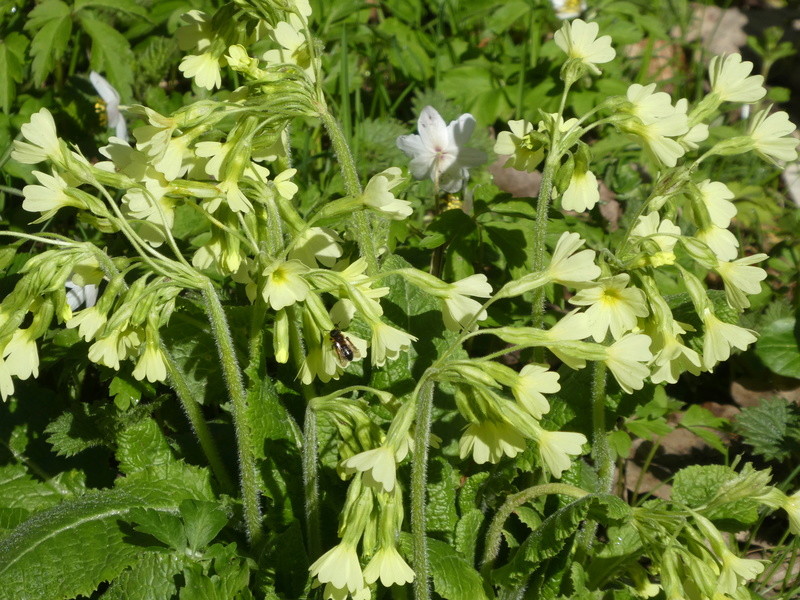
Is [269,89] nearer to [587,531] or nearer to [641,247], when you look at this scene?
[641,247]

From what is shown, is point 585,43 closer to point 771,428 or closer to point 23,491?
point 771,428

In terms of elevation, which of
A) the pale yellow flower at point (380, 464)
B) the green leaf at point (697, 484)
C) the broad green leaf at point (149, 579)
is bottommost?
the green leaf at point (697, 484)

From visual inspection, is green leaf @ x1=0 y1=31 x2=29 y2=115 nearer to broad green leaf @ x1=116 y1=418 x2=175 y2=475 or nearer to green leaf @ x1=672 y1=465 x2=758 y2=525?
broad green leaf @ x1=116 y1=418 x2=175 y2=475

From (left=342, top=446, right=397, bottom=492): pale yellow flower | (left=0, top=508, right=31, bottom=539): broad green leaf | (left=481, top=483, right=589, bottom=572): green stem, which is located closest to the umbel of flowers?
(left=342, top=446, right=397, bottom=492): pale yellow flower

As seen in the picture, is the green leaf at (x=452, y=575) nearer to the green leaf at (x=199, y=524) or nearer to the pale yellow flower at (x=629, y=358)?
the green leaf at (x=199, y=524)

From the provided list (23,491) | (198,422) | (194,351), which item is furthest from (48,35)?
(198,422)

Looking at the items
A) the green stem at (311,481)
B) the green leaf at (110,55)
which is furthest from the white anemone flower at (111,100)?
the green stem at (311,481)

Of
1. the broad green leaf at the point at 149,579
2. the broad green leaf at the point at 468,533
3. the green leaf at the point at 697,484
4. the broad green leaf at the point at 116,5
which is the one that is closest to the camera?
the broad green leaf at the point at 149,579
